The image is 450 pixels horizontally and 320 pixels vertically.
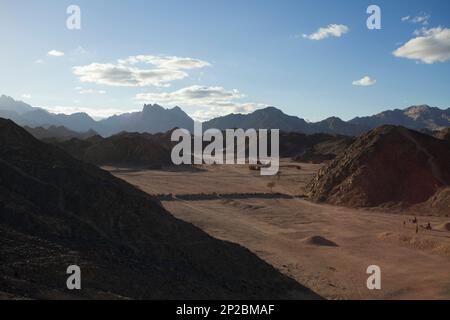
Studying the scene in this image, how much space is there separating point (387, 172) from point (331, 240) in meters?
13.5

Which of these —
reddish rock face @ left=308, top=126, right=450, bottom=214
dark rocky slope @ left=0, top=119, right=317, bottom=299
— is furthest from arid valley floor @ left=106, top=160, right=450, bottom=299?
dark rocky slope @ left=0, top=119, right=317, bottom=299

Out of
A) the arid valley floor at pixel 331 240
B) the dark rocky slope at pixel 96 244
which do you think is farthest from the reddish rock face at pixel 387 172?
the dark rocky slope at pixel 96 244

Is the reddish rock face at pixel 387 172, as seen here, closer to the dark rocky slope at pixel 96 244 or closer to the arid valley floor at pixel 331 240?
the arid valley floor at pixel 331 240

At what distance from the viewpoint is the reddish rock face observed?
1236 inches

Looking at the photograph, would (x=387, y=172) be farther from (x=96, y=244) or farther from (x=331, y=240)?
(x=96, y=244)

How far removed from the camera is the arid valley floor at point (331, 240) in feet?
50.8

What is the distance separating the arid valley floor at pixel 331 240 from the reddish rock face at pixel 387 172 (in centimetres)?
169

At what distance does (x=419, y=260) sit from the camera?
60.8 ft

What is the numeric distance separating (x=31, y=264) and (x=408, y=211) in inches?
969

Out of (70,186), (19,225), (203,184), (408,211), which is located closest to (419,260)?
(408,211)

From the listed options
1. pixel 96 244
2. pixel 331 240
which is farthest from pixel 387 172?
pixel 96 244

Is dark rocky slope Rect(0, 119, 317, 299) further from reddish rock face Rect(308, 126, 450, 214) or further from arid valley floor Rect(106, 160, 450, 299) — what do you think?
reddish rock face Rect(308, 126, 450, 214)

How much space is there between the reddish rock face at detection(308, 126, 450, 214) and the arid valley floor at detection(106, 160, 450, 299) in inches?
66.6

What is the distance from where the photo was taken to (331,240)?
21797 millimetres
